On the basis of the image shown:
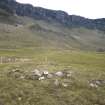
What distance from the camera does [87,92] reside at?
28.0 meters

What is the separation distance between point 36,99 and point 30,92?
69.2 inches

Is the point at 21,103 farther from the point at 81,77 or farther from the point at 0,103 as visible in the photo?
the point at 81,77

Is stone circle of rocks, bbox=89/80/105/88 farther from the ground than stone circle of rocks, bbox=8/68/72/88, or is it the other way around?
stone circle of rocks, bbox=8/68/72/88

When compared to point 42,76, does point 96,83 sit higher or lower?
lower

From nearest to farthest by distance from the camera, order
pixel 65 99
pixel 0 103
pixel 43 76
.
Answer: pixel 0 103
pixel 65 99
pixel 43 76

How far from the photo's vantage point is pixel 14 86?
27344mm

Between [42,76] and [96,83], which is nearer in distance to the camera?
[96,83]

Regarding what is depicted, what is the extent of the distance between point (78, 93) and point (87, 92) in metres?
1.38

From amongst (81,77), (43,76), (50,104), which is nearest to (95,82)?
(81,77)

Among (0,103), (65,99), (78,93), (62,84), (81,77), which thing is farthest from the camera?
(81,77)

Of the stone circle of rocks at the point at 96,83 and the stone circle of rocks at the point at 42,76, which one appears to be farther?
the stone circle of rocks at the point at 96,83

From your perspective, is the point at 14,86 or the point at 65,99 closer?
the point at 65,99

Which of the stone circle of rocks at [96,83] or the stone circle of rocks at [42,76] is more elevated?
the stone circle of rocks at [42,76]

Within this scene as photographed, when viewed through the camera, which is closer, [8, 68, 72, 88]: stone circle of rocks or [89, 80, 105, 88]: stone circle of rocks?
[8, 68, 72, 88]: stone circle of rocks
